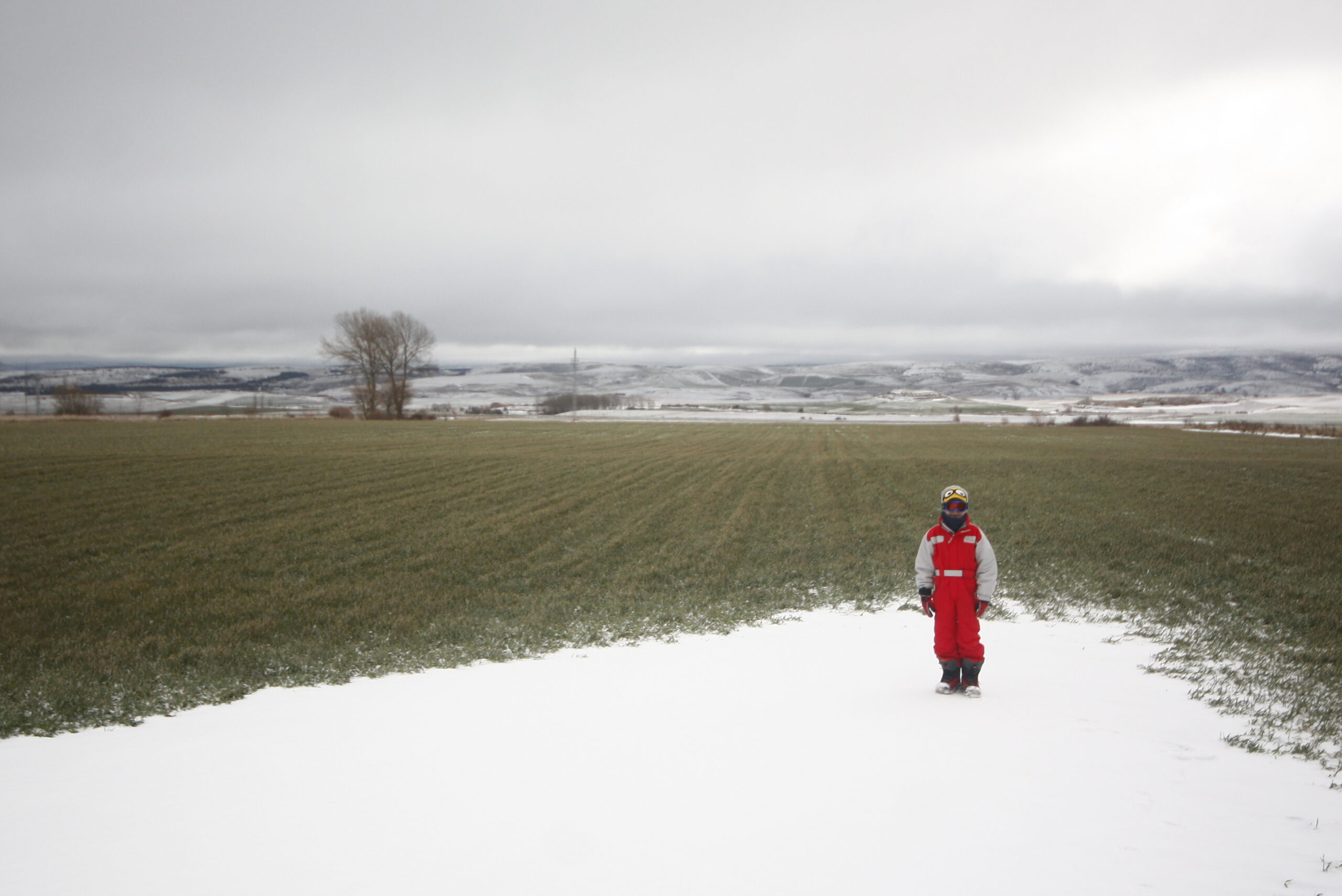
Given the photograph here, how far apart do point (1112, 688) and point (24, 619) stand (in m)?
13.5

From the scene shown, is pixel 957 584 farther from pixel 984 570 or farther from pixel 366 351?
pixel 366 351

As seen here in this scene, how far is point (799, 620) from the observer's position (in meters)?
10.4

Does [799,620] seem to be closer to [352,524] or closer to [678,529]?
[678,529]

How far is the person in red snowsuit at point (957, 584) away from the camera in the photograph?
6793mm

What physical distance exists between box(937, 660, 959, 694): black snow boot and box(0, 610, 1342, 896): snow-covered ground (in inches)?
6.8

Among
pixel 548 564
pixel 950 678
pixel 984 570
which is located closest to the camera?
pixel 984 570

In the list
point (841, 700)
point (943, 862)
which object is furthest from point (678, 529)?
point (943, 862)

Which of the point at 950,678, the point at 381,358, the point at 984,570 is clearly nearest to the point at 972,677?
the point at 950,678

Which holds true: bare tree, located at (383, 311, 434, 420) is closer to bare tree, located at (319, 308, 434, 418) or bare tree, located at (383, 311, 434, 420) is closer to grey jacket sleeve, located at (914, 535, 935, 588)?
bare tree, located at (319, 308, 434, 418)

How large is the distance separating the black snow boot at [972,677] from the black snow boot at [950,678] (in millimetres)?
84

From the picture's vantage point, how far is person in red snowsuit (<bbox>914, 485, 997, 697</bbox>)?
6.79 metres

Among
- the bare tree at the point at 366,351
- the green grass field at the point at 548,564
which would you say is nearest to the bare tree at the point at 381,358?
the bare tree at the point at 366,351

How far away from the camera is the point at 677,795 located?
16.6 feet

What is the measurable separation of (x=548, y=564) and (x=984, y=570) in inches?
345
